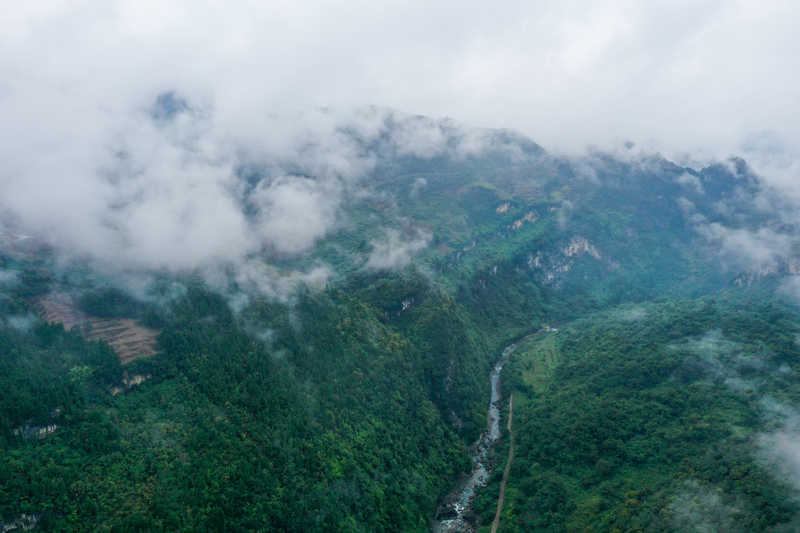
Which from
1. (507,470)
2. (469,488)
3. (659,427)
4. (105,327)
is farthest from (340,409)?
(659,427)

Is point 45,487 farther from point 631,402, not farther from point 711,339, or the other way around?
point 711,339

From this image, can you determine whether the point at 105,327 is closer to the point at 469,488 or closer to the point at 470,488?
the point at 469,488

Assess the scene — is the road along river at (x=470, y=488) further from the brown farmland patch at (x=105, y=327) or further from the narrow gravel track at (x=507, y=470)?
the brown farmland patch at (x=105, y=327)

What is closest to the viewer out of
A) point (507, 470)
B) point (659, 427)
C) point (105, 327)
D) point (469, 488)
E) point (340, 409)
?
point (105, 327)

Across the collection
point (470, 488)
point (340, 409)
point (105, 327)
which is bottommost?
point (470, 488)

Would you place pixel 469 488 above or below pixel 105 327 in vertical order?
below
